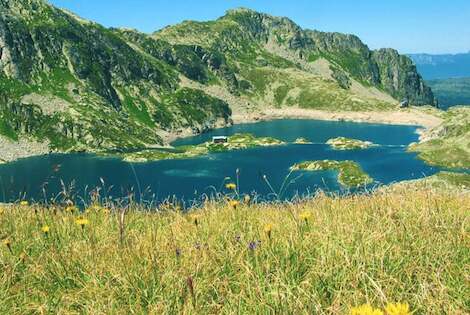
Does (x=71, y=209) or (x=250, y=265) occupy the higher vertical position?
(x=250, y=265)

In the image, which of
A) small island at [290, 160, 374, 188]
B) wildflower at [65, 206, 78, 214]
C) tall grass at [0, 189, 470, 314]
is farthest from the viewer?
small island at [290, 160, 374, 188]

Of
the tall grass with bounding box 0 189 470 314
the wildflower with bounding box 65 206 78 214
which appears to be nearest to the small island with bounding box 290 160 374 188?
the wildflower with bounding box 65 206 78 214

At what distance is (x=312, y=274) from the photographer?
19.7 ft

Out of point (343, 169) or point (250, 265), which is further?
point (343, 169)

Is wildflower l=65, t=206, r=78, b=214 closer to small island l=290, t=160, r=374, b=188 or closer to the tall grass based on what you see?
the tall grass

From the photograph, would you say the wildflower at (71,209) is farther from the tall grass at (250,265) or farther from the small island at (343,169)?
the small island at (343,169)

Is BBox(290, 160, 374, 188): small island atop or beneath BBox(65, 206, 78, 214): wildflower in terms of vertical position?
beneath

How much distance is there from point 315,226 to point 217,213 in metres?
2.17

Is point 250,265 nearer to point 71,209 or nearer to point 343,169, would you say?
point 71,209

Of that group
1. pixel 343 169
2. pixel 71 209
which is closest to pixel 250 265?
pixel 71 209

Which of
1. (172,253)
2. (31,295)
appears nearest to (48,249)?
(31,295)

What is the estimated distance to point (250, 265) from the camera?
6191 millimetres

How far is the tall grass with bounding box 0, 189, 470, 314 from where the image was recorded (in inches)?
210

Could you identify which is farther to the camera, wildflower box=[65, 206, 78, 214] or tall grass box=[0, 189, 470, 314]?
wildflower box=[65, 206, 78, 214]
